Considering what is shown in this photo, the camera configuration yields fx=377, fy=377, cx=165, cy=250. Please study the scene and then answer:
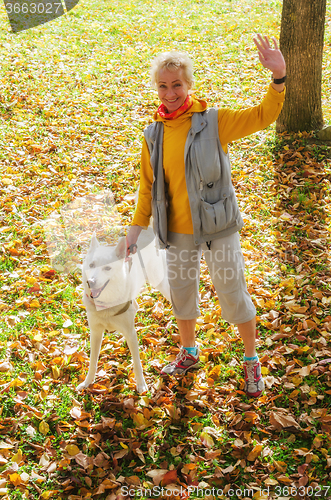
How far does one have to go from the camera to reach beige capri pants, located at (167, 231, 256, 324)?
242 centimetres

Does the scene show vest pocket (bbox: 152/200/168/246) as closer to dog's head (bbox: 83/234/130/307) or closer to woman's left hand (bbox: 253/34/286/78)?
dog's head (bbox: 83/234/130/307)

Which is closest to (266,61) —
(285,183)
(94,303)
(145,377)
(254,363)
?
(94,303)

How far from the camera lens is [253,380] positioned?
2785 millimetres

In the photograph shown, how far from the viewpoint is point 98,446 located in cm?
251

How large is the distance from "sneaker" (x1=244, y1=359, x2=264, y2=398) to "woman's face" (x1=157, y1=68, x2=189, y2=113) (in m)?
1.88

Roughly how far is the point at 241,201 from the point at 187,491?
337cm

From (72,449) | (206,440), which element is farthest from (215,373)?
(72,449)

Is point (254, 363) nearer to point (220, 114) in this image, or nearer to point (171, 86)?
point (220, 114)

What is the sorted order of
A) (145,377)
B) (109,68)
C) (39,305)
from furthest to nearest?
(109,68), (39,305), (145,377)

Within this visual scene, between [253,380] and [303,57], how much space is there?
14.4ft

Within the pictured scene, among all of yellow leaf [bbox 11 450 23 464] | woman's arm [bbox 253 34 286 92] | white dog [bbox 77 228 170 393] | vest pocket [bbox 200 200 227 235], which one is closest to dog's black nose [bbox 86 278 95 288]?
white dog [bbox 77 228 170 393]

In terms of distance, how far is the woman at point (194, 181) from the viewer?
85.7 inches

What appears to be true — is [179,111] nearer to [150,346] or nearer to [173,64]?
[173,64]

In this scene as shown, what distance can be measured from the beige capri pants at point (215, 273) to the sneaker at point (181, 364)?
498 mm
